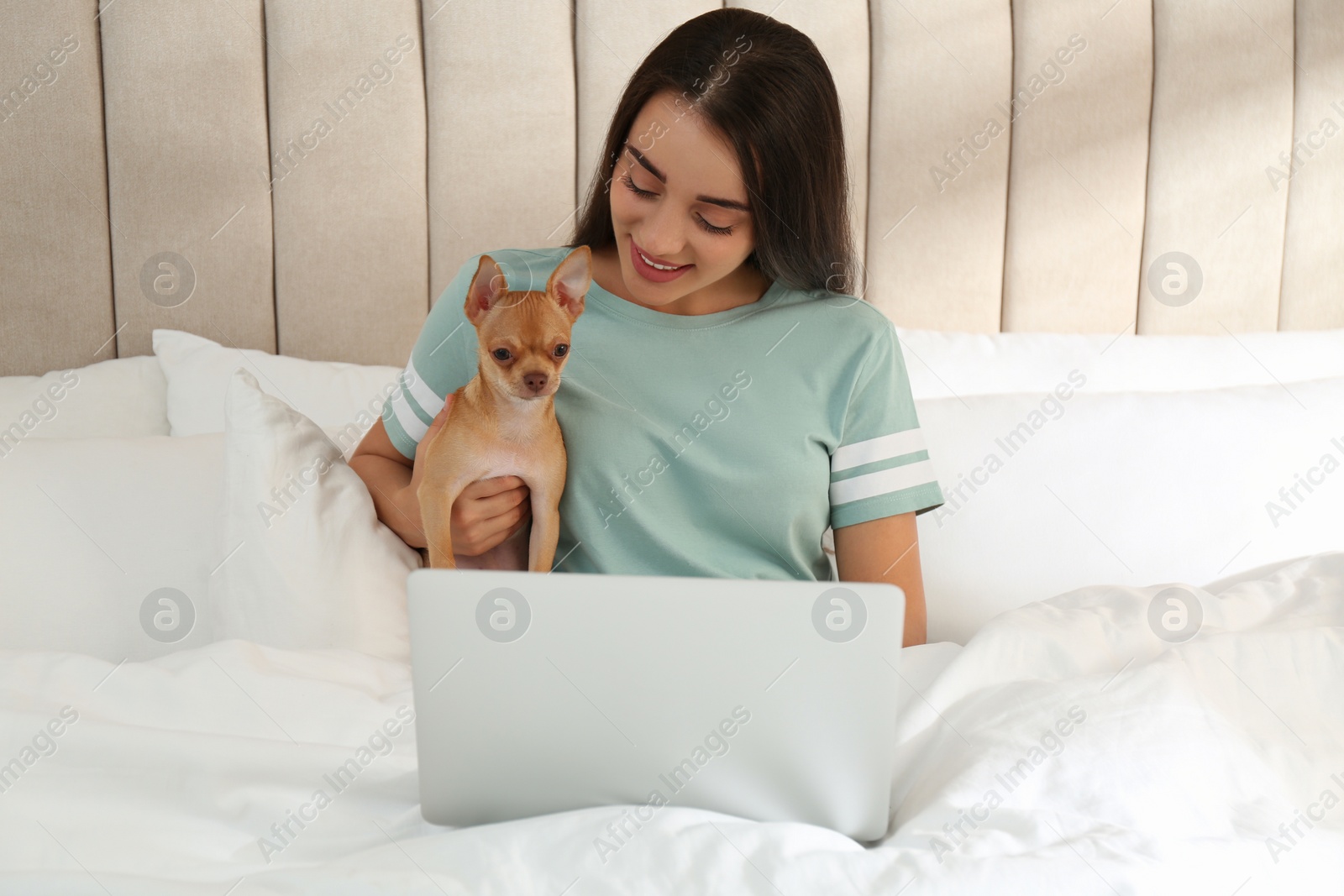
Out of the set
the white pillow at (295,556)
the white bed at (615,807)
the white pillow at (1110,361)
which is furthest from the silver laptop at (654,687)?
the white pillow at (1110,361)

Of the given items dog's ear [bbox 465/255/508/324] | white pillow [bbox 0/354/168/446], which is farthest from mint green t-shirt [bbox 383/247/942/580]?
white pillow [bbox 0/354/168/446]

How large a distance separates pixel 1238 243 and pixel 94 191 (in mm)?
2120

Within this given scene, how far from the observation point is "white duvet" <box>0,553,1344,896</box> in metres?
0.64

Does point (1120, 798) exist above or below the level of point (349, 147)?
below

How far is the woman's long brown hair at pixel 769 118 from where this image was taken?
1.09 m

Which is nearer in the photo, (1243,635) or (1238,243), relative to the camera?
(1243,635)

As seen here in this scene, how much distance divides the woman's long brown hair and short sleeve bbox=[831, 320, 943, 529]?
0.54 ft

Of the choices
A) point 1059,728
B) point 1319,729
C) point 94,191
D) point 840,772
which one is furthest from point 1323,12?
point 94,191

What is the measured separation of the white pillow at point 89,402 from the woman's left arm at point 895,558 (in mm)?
1115

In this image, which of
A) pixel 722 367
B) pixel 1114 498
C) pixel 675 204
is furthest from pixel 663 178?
pixel 1114 498

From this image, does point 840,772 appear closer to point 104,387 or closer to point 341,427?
point 341,427

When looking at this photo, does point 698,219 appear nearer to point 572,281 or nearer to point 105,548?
point 572,281

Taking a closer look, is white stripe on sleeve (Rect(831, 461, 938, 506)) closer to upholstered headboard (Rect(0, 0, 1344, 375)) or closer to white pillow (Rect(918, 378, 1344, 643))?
white pillow (Rect(918, 378, 1344, 643))

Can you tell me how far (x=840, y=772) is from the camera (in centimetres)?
70
